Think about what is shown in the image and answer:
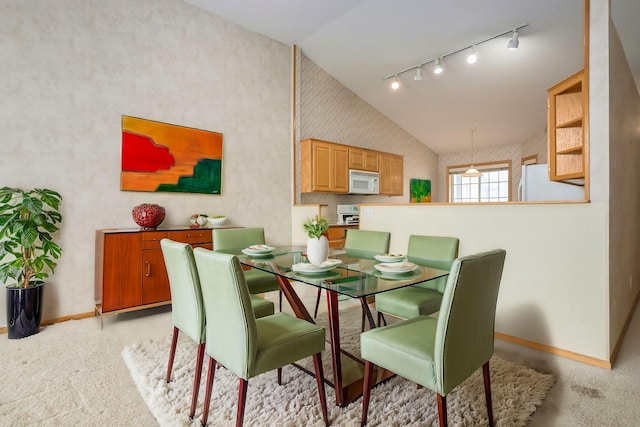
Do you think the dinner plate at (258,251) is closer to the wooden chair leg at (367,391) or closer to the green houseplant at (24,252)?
the wooden chair leg at (367,391)

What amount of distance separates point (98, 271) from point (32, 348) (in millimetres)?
826

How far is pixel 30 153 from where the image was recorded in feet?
9.86

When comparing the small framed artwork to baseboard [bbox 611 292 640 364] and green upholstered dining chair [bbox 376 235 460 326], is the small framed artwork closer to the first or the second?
baseboard [bbox 611 292 640 364]

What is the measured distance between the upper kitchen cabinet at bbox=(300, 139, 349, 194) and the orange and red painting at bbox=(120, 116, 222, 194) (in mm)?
1320

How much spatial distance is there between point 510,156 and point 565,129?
4.28m

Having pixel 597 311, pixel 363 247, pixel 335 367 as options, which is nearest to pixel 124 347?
pixel 335 367

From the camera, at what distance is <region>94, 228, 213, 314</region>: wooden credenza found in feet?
9.95

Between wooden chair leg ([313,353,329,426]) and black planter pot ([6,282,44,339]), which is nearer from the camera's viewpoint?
wooden chair leg ([313,353,329,426])

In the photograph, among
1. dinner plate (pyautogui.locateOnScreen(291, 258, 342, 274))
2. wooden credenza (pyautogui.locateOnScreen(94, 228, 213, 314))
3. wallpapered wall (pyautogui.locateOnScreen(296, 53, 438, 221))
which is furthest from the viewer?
wallpapered wall (pyautogui.locateOnScreen(296, 53, 438, 221))

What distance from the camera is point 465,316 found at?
138 cm

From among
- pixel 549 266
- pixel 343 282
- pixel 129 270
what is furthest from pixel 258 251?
pixel 549 266

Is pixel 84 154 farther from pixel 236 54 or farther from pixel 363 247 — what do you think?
pixel 363 247

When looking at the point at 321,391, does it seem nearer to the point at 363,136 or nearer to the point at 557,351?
the point at 557,351

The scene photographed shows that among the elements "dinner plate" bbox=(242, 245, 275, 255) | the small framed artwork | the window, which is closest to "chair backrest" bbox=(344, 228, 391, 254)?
"dinner plate" bbox=(242, 245, 275, 255)
